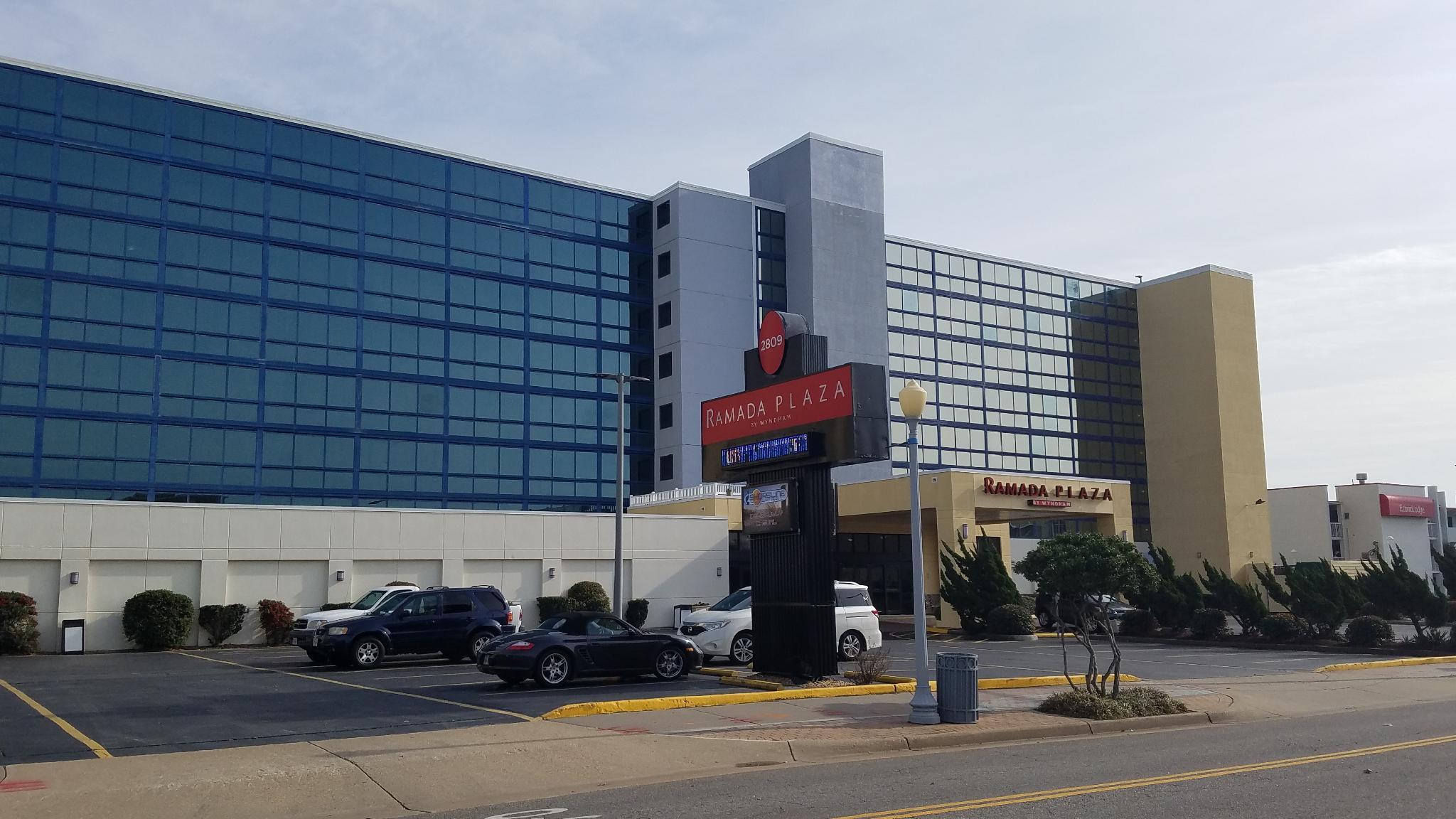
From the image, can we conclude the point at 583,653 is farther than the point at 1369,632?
No

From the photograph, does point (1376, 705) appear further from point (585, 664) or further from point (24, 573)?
point (24, 573)

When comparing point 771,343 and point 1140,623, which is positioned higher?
point 771,343

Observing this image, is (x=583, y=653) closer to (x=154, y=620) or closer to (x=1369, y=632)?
(x=154, y=620)

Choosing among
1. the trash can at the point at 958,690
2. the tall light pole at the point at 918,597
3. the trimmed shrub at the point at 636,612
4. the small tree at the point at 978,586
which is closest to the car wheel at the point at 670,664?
the tall light pole at the point at 918,597

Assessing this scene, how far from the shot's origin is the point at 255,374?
52.2m

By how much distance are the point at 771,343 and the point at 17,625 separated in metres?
22.5

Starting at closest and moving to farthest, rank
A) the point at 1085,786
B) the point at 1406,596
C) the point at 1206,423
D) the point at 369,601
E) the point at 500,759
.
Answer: the point at 1085,786 → the point at 500,759 → the point at 369,601 → the point at 1406,596 → the point at 1206,423

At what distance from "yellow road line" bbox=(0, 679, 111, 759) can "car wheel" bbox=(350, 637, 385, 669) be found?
6.32m

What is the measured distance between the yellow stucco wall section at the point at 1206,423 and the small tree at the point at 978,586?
1411 inches

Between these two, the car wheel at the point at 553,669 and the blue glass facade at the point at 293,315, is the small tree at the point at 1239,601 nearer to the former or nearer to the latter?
the car wheel at the point at 553,669

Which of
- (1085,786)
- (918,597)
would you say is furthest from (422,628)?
(1085,786)

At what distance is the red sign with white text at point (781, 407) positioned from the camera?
1995 cm

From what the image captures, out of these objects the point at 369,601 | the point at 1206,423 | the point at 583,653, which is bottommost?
the point at 583,653

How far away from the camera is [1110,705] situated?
17.5 meters
